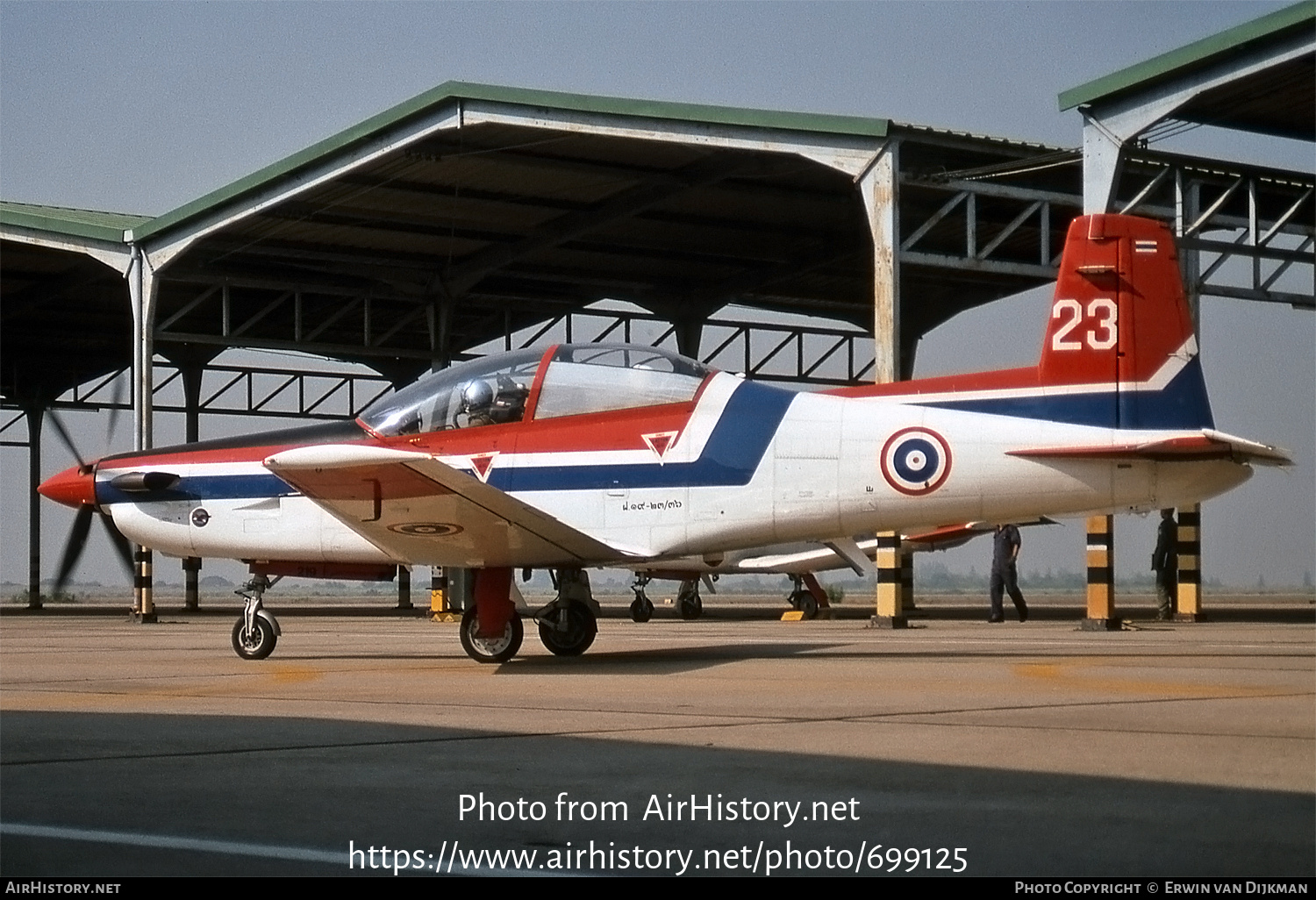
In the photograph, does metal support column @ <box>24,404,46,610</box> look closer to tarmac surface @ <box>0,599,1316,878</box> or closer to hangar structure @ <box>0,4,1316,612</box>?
hangar structure @ <box>0,4,1316,612</box>

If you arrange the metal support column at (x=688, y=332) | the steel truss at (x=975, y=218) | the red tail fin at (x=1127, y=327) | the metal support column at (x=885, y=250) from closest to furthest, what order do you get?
the red tail fin at (x=1127, y=327) < the metal support column at (x=885, y=250) < the steel truss at (x=975, y=218) < the metal support column at (x=688, y=332)

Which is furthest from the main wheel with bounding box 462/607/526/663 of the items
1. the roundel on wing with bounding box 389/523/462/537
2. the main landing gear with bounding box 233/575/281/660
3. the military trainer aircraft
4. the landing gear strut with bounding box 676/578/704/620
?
the landing gear strut with bounding box 676/578/704/620

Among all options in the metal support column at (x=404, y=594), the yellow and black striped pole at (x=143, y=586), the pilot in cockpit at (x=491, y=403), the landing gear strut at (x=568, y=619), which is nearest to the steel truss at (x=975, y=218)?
the landing gear strut at (x=568, y=619)

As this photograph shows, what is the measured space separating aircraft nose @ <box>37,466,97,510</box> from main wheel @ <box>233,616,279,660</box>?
1654 mm

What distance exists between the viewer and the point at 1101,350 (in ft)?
35.1

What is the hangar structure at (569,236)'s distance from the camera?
66.4ft

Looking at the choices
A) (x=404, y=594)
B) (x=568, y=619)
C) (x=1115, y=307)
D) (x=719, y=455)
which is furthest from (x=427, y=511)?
(x=404, y=594)

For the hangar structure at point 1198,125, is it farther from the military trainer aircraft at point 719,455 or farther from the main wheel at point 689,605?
the main wheel at point 689,605

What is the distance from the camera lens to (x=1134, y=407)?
34.7 feet

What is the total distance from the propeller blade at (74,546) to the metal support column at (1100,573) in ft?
35.2

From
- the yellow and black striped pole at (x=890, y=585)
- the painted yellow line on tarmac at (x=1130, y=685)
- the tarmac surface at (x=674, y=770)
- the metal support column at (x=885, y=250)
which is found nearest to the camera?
the tarmac surface at (x=674, y=770)

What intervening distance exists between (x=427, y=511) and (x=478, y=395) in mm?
1200
